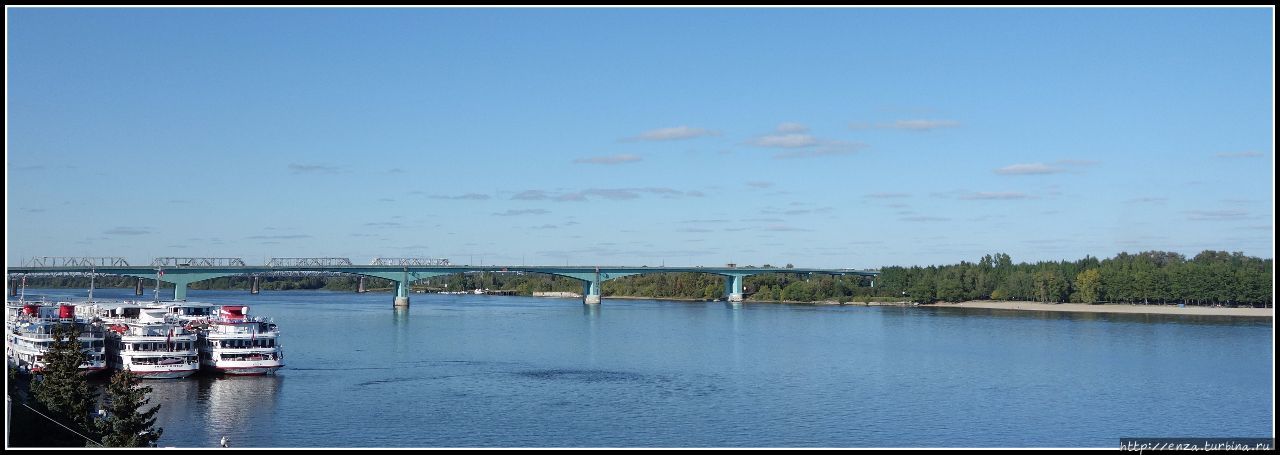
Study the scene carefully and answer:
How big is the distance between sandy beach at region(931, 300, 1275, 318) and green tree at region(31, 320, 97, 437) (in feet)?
347

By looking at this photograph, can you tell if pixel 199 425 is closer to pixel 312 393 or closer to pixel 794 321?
pixel 312 393

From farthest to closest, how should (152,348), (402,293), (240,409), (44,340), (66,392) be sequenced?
(402,293) → (152,348) → (44,340) → (240,409) → (66,392)

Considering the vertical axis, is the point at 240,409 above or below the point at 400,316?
below

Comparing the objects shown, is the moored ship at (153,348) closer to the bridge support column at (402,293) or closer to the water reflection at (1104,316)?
the bridge support column at (402,293)

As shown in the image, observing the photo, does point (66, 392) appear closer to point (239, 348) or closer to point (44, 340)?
point (239, 348)

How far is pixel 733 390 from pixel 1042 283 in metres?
107

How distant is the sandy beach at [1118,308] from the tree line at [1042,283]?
1.61m

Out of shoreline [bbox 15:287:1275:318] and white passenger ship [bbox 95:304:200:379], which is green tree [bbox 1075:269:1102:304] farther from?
white passenger ship [bbox 95:304:200:379]

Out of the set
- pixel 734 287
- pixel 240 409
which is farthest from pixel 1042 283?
pixel 240 409

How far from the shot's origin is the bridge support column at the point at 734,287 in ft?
549

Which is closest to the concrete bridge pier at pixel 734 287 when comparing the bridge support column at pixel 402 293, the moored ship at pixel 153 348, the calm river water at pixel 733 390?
the bridge support column at pixel 402 293

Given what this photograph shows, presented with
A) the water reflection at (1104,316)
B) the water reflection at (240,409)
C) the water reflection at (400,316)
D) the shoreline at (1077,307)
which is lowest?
the water reflection at (240,409)

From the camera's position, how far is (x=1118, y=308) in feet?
431

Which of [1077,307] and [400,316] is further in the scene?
[1077,307]
